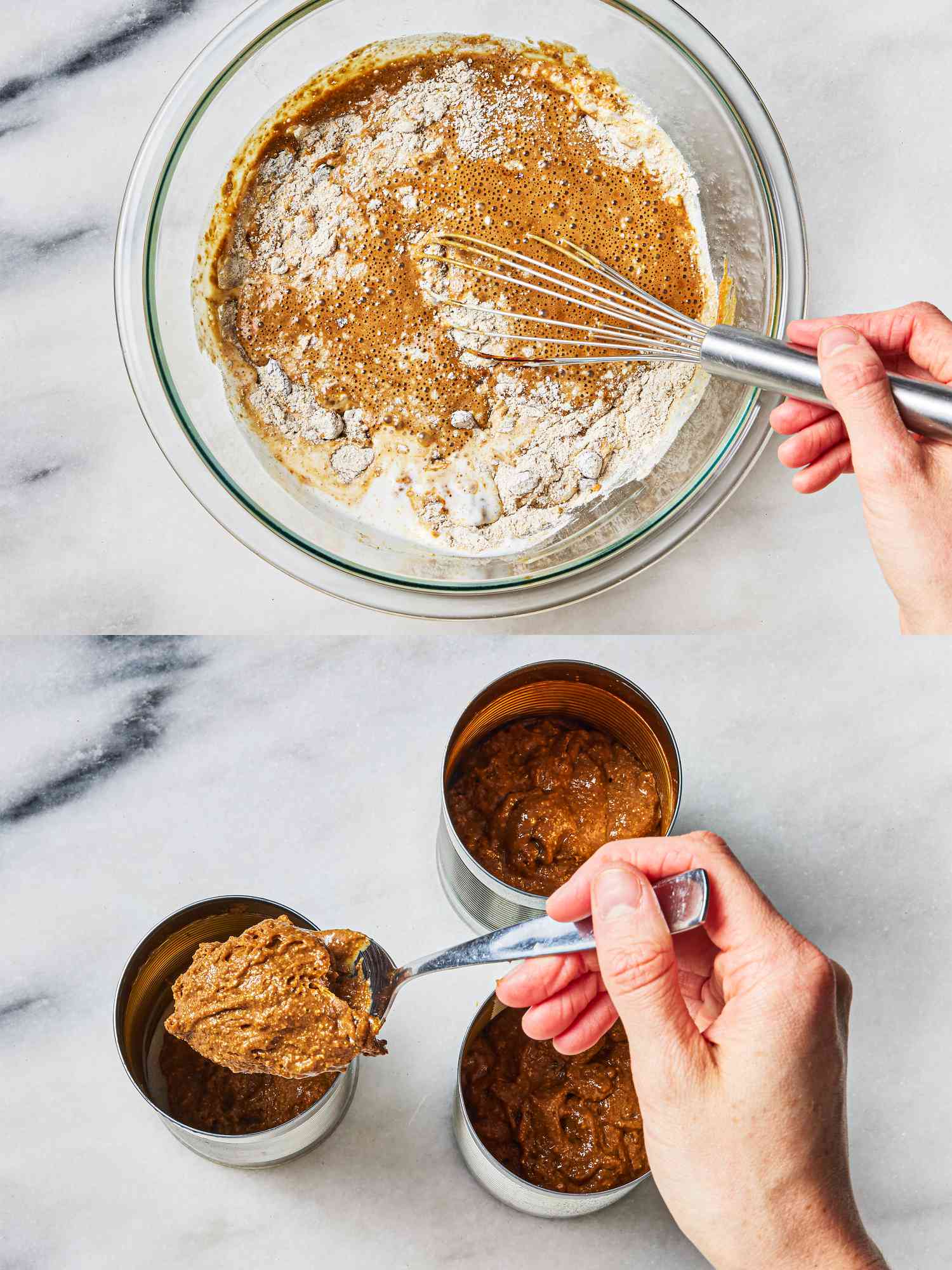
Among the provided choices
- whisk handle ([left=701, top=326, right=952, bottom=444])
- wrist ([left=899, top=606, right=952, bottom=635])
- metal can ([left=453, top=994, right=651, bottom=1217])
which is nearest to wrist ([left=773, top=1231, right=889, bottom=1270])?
metal can ([left=453, top=994, right=651, bottom=1217])

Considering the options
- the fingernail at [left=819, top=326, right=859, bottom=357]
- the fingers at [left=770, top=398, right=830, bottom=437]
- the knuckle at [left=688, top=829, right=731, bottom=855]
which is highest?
the fingernail at [left=819, top=326, right=859, bottom=357]

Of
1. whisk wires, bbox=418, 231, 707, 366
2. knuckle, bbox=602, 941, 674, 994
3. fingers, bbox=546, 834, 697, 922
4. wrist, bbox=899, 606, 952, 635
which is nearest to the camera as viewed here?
knuckle, bbox=602, 941, 674, 994

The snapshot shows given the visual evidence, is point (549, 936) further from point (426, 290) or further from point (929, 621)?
point (426, 290)

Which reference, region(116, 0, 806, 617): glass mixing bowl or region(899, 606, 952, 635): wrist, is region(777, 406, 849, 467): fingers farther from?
region(899, 606, 952, 635): wrist

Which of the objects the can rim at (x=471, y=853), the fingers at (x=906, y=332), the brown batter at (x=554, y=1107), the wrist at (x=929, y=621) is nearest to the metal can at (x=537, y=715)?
the can rim at (x=471, y=853)

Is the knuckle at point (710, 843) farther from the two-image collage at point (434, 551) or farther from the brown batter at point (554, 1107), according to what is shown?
the brown batter at point (554, 1107)

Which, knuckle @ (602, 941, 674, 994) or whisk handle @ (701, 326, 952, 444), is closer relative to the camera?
knuckle @ (602, 941, 674, 994)

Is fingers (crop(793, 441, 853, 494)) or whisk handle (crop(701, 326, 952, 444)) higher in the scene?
whisk handle (crop(701, 326, 952, 444))
